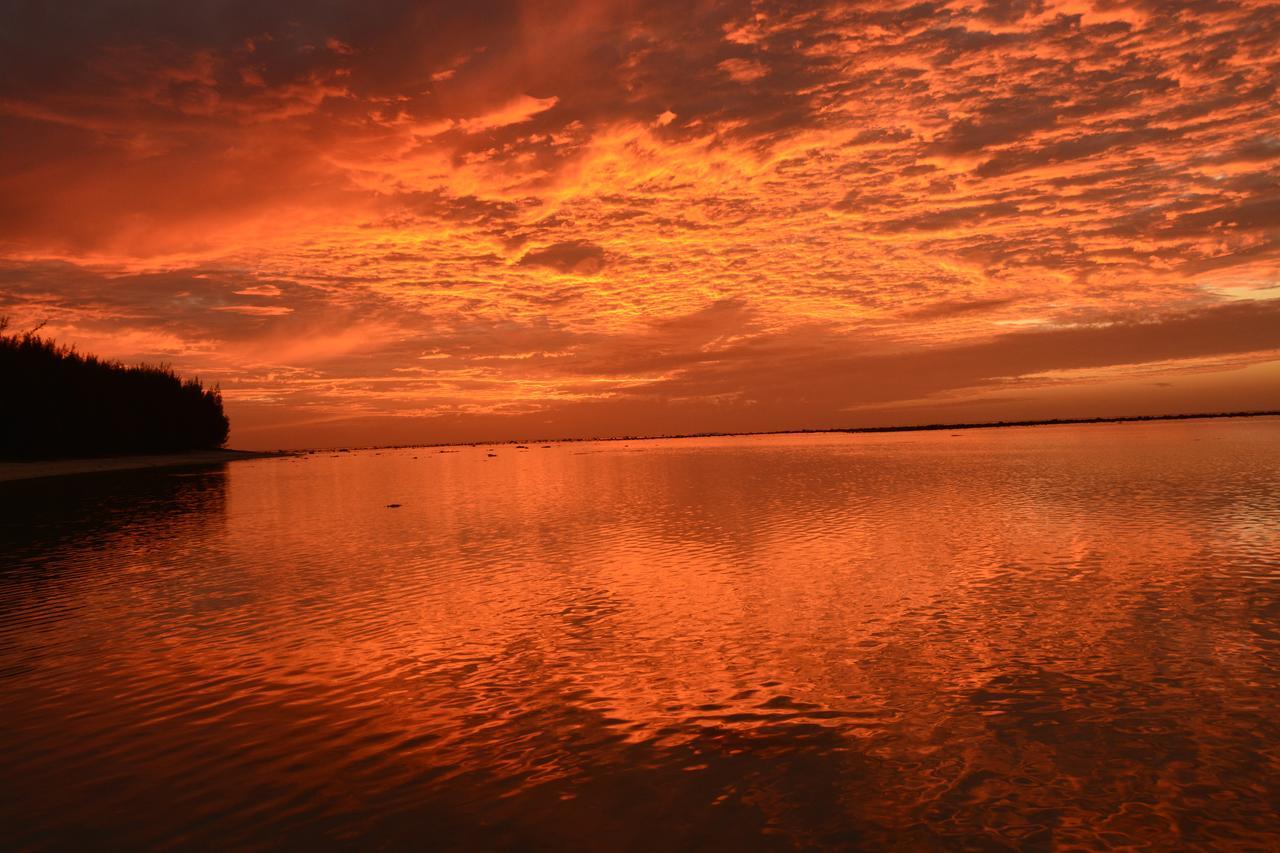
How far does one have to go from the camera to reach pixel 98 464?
11894cm

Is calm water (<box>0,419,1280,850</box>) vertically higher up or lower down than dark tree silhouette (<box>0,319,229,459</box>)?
lower down

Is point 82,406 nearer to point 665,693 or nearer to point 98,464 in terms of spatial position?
point 98,464

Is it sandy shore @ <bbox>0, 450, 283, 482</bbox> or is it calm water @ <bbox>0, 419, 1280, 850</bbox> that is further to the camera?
sandy shore @ <bbox>0, 450, 283, 482</bbox>

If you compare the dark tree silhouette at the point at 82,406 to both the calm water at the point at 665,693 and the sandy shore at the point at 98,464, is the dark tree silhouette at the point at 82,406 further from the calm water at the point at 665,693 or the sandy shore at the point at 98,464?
the calm water at the point at 665,693

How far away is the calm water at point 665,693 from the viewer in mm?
9305

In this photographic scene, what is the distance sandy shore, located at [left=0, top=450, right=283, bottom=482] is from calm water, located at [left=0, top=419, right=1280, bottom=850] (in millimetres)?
85540

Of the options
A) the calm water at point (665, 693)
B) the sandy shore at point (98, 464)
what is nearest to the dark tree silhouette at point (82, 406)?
the sandy shore at point (98, 464)

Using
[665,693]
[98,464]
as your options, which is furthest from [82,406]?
[665,693]

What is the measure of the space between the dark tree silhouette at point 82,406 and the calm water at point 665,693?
9562 cm

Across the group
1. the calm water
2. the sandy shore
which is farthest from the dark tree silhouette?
the calm water

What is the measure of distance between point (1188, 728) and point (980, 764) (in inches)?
145

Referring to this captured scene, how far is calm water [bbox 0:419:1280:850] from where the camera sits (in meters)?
9.30

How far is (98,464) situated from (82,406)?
30.8ft

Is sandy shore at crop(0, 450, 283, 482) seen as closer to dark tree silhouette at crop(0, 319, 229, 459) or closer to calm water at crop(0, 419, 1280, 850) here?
dark tree silhouette at crop(0, 319, 229, 459)
